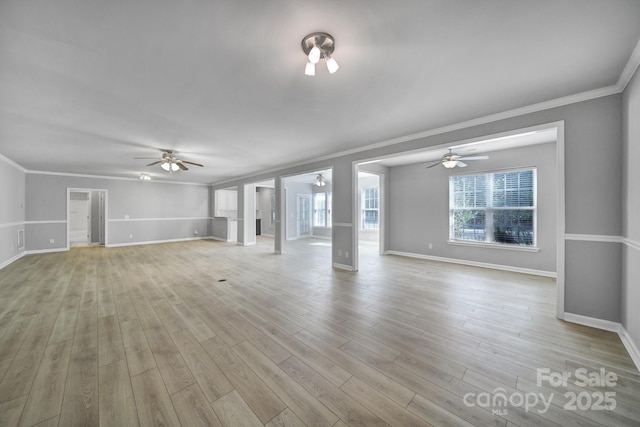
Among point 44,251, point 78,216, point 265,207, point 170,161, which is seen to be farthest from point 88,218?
point 170,161

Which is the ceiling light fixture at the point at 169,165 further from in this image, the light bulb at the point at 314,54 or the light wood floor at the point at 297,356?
the light bulb at the point at 314,54

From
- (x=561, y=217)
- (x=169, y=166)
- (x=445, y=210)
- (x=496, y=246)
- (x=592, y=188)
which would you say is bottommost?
(x=496, y=246)

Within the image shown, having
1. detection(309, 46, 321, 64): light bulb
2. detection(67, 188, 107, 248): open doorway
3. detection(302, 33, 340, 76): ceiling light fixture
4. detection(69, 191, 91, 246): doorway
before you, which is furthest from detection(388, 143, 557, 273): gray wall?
detection(69, 191, 91, 246): doorway

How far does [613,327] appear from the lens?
2.45m

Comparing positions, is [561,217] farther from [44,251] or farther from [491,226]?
[44,251]

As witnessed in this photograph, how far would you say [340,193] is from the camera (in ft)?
17.1

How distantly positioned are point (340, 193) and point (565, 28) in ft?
12.7

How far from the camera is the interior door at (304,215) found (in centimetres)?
1081

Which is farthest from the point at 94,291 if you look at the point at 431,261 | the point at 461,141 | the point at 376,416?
the point at 431,261

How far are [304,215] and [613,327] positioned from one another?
31.1 feet

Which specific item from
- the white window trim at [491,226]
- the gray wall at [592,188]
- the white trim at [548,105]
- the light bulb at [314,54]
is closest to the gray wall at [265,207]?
the white trim at [548,105]

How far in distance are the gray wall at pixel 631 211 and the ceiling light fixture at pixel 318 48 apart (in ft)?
8.83

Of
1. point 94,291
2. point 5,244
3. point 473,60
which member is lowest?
point 94,291

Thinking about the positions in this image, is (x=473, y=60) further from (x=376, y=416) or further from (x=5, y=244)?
(x=5, y=244)
